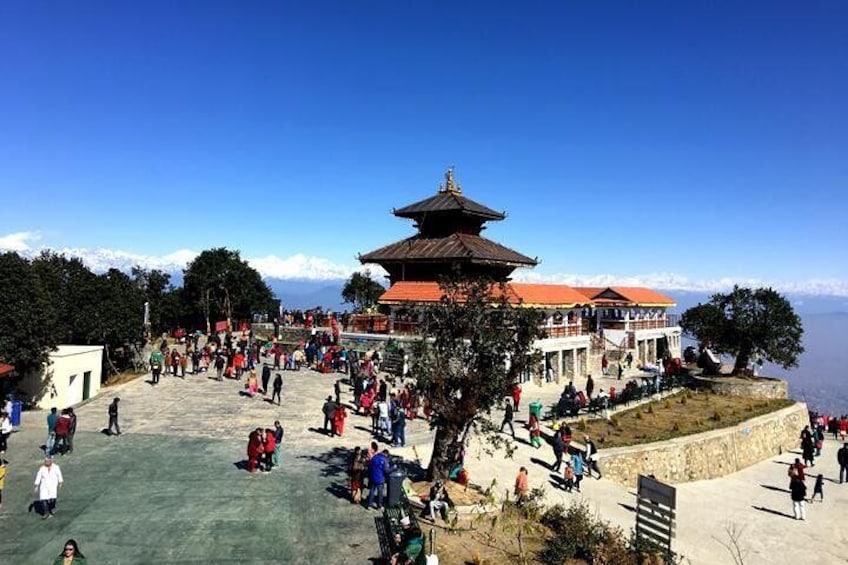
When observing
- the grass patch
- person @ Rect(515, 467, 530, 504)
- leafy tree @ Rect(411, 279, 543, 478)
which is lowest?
the grass patch

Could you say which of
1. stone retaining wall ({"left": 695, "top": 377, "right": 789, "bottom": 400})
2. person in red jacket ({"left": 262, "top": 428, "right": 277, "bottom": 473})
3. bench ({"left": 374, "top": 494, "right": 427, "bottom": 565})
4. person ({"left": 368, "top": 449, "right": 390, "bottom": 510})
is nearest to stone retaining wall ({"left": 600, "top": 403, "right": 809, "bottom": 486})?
stone retaining wall ({"left": 695, "top": 377, "right": 789, "bottom": 400})

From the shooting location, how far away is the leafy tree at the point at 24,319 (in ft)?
77.0

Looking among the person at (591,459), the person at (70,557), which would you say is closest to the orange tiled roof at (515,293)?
the person at (591,459)

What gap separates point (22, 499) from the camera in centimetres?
1433

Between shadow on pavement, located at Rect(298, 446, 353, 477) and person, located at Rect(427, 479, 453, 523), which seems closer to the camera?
person, located at Rect(427, 479, 453, 523)

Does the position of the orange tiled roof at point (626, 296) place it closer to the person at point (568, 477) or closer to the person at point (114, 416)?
the person at point (568, 477)

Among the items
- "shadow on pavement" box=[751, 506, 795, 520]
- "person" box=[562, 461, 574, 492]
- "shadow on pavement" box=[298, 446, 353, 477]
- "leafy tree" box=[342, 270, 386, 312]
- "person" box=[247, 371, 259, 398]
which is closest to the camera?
"shadow on pavement" box=[298, 446, 353, 477]

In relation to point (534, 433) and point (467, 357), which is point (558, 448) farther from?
point (467, 357)

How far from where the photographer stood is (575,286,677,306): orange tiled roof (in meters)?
50.6

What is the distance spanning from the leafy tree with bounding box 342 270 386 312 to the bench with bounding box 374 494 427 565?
74.0 meters

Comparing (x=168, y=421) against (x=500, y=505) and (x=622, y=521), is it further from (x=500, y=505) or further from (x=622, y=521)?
(x=622, y=521)

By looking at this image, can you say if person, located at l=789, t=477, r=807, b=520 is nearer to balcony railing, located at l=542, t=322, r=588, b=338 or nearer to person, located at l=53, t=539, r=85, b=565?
balcony railing, located at l=542, t=322, r=588, b=338

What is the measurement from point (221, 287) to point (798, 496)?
57.5 meters

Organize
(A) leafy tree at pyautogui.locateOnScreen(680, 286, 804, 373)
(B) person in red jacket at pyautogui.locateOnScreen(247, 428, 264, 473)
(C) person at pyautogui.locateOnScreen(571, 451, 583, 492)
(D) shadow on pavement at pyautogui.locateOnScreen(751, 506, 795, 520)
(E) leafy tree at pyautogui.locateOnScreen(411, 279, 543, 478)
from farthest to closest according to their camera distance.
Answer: (A) leafy tree at pyautogui.locateOnScreen(680, 286, 804, 373) < (D) shadow on pavement at pyautogui.locateOnScreen(751, 506, 795, 520) < (C) person at pyautogui.locateOnScreen(571, 451, 583, 492) < (B) person in red jacket at pyautogui.locateOnScreen(247, 428, 264, 473) < (E) leafy tree at pyautogui.locateOnScreen(411, 279, 543, 478)
